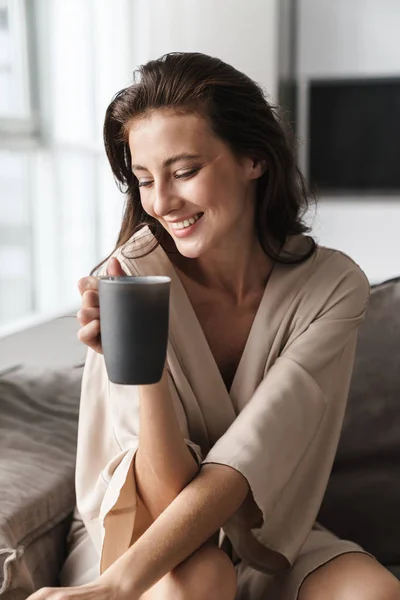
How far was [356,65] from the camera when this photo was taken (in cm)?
434

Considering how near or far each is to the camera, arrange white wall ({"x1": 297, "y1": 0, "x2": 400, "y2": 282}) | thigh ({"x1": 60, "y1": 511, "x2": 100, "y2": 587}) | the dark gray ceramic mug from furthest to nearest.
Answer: white wall ({"x1": 297, "y1": 0, "x2": 400, "y2": 282}) < thigh ({"x1": 60, "y1": 511, "x2": 100, "y2": 587}) < the dark gray ceramic mug

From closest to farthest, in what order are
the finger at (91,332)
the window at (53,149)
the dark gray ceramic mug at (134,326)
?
the dark gray ceramic mug at (134,326) < the finger at (91,332) < the window at (53,149)

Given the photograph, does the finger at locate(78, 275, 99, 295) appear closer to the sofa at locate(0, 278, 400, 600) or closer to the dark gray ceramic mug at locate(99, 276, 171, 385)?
the dark gray ceramic mug at locate(99, 276, 171, 385)

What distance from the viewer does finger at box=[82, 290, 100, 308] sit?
36.9 inches

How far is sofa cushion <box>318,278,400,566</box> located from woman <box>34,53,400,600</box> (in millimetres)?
264

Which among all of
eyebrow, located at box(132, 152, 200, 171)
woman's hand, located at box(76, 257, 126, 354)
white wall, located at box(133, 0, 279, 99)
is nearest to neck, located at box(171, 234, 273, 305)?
eyebrow, located at box(132, 152, 200, 171)

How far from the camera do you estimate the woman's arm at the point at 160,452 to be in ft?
3.46

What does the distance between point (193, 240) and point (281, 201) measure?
0.23 meters

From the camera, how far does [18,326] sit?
262 centimetres

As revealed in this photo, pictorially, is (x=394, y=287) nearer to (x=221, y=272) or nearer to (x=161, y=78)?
(x=221, y=272)

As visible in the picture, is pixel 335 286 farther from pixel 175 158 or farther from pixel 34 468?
pixel 34 468

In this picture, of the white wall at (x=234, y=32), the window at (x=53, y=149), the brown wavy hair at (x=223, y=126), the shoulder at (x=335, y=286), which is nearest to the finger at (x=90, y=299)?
the brown wavy hair at (x=223, y=126)

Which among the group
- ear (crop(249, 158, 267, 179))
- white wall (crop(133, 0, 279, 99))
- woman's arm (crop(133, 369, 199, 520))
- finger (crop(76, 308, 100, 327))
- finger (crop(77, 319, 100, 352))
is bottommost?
woman's arm (crop(133, 369, 199, 520))

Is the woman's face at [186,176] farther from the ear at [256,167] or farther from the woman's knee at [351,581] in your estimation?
the woman's knee at [351,581]
